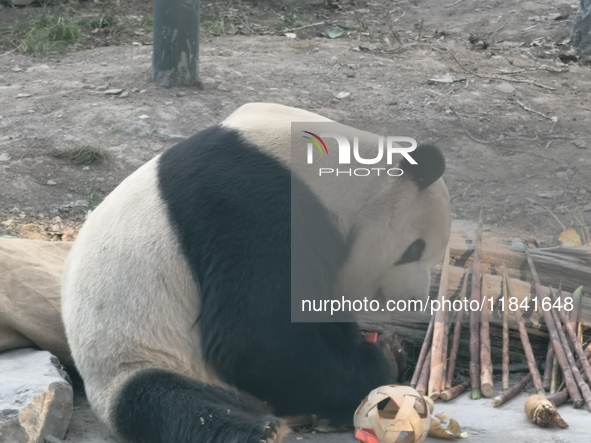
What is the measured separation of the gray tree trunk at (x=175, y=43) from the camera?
6793 millimetres

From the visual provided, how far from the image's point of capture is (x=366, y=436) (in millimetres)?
2945

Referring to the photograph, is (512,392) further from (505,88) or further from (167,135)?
(505,88)

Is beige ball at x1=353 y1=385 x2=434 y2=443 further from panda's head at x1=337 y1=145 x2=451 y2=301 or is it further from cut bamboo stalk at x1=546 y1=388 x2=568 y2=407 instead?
cut bamboo stalk at x1=546 y1=388 x2=568 y2=407

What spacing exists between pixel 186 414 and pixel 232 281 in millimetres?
432

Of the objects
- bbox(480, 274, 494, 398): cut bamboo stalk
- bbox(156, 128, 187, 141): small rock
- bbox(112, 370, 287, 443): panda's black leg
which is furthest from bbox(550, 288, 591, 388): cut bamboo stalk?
bbox(156, 128, 187, 141): small rock

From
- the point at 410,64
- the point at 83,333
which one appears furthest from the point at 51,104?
the point at 83,333

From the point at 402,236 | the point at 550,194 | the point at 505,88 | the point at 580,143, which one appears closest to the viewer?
the point at 402,236

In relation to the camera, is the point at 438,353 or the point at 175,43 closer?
the point at 438,353

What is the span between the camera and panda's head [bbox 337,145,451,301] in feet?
9.98

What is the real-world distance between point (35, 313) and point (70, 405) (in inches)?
23.4

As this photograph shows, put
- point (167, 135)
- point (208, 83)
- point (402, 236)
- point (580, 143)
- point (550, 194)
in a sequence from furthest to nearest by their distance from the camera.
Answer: point (208, 83)
point (580, 143)
point (167, 135)
point (550, 194)
point (402, 236)

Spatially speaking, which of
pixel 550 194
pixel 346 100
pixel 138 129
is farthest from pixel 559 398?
pixel 346 100

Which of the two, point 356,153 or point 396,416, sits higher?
point 356,153

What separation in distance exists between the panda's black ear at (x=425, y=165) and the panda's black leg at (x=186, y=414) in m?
0.91
